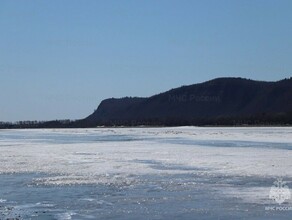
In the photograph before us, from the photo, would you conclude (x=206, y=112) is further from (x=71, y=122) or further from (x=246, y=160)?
(x=246, y=160)

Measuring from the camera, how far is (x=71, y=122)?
182375mm

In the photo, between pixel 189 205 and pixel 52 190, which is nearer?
pixel 189 205

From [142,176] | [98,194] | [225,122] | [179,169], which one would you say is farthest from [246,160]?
[225,122]

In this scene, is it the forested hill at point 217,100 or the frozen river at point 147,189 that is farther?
the forested hill at point 217,100

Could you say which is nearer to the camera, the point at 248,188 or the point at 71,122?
the point at 248,188

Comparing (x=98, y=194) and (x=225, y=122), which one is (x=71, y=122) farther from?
(x=98, y=194)

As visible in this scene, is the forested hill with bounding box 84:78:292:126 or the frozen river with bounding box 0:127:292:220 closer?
the frozen river with bounding box 0:127:292:220

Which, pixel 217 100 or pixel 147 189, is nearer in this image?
pixel 147 189

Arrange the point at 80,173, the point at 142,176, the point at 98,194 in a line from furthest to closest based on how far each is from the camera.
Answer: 1. the point at 80,173
2. the point at 142,176
3. the point at 98,194

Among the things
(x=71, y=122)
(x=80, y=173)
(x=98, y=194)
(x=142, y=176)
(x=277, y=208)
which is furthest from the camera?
(x=71, y=122)

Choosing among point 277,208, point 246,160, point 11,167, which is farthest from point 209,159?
point 277,208

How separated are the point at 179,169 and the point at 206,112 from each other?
16962cm

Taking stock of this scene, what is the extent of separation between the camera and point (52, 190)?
13781mm

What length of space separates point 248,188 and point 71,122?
6738 inches
